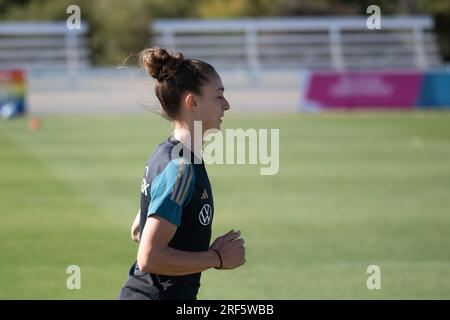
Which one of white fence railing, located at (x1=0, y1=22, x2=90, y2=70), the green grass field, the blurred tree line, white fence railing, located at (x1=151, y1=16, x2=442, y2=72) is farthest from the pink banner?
the blurred tree line

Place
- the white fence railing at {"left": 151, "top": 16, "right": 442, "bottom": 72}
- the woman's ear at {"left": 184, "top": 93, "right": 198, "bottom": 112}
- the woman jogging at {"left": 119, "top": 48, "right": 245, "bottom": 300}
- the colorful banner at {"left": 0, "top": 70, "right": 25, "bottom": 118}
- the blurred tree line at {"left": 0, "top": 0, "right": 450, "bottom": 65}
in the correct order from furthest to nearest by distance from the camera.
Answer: the blurred tree line at {"left": 0, "top": 0, "right": 450, "bottom": 65}, the white fence railing at {"left": 151, "top": 16, "right": 442, "bottom": 72}, the colorful banner at {"left": 0, "top": 70, "right": 25, "bottom": 118}, the woman's ear at {"left": 184, "top": 93, "right": 198, "bottom": 112}, the woman jogging at {"left": 119, "top": 48, "right": 245, "bottom": 300}

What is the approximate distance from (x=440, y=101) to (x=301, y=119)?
6208 millimetres

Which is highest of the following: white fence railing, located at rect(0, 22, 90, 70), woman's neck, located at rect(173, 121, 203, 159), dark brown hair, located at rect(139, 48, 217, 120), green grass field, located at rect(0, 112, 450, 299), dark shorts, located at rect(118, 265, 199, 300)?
white fence railing, located at rect(0, 22, 90, 70)

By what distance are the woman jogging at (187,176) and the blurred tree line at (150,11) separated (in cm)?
4889

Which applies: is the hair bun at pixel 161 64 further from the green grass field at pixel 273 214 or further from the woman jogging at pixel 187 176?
the green grass field at pixel 273 214

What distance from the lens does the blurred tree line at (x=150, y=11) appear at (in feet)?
179

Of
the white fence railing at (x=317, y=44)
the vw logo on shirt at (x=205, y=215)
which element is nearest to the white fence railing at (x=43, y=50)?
the white fence railing at (x=317, y=44)

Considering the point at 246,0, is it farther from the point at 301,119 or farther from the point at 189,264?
the point at 189,264

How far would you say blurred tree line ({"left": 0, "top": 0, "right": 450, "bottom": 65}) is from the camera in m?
54.5

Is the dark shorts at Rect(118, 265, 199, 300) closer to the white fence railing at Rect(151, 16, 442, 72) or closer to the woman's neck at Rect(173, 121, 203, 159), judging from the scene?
the woman's neck at Rect(173, 121, 203, 159)

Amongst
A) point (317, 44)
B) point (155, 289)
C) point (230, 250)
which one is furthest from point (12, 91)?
point (230, 250)

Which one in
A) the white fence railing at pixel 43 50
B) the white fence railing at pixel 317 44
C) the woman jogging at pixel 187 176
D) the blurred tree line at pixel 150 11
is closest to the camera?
the woman jogging at pixel 187 176

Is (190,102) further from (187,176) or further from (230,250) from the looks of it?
(230,250)

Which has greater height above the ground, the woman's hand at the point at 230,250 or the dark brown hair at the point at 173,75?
the dark brown hair at the point at 173,75
